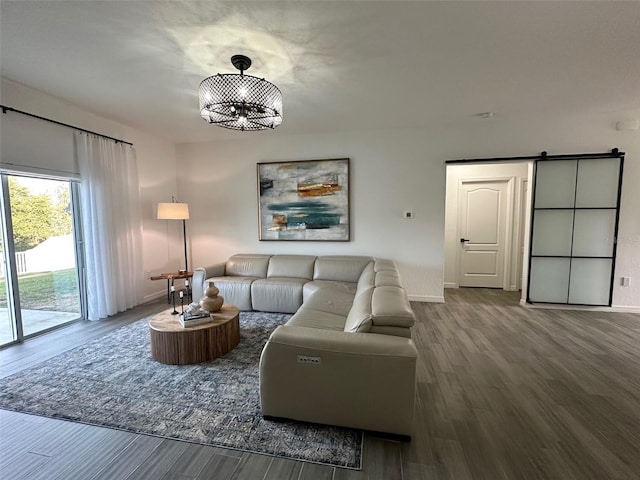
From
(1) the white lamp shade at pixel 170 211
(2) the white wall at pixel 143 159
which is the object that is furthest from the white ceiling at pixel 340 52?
(1) the white lamp shade at pixel 170 211

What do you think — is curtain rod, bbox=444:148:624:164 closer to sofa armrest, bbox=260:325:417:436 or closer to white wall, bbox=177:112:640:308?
white wall, bbox=177:112:640:308

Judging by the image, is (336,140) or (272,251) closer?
(336,140)

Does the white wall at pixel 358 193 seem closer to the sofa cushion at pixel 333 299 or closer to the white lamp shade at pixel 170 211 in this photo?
the white lamp shade at pixel 170 211

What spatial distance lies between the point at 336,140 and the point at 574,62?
112 inches

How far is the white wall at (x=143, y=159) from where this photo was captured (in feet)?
9.49

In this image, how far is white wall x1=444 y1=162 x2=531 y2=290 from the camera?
16.7ft

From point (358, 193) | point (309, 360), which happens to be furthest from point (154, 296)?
point (309, 360)

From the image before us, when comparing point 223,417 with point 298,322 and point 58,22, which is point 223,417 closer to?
point 298,322

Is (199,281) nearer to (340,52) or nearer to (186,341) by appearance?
(186,341)

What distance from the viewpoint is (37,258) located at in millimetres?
3232

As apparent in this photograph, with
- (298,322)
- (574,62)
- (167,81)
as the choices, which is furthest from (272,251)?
(574,62)

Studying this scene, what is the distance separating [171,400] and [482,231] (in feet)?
17.8

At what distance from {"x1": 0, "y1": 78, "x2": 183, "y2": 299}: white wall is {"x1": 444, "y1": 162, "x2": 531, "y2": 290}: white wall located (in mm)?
5001

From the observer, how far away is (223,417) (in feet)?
6.14
